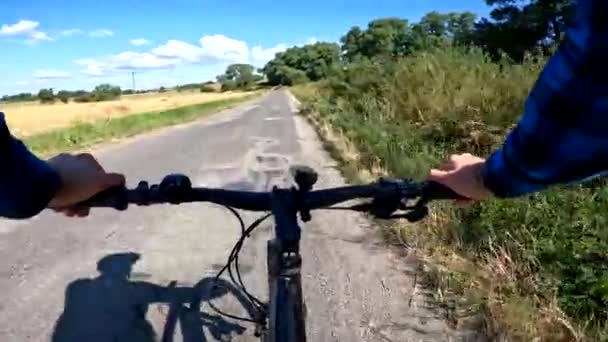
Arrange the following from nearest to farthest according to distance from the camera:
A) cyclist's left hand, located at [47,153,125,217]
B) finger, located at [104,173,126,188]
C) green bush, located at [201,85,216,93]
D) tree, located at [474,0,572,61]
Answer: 1. cyclist's left hand, located at [47,153,125,217]
2. finger, located at [104,173,126,188]
3. tree, located at [474,0,572,61]
4. green bush, located at [201,85,216,93]

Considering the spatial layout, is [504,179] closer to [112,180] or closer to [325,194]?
[325,194]

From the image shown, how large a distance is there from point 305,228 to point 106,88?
361 feet

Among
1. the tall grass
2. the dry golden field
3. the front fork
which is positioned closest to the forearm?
the front fork

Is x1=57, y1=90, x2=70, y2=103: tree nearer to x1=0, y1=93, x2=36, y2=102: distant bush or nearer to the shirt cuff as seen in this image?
x1=0, y1=93, x2=36, y2=102: distant bush

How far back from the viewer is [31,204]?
1.45 meters

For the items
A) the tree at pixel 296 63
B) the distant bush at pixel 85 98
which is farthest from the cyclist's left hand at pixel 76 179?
the distant bush at pixel 85 98

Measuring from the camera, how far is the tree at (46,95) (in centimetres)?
10418

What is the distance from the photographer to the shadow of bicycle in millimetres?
4070

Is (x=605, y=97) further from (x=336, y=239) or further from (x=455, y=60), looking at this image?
(x=455, y=60)

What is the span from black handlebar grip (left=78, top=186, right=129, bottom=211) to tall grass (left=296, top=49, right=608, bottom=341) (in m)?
2.86

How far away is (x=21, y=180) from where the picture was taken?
1.39 m

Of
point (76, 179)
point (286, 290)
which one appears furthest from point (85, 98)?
point (286, 290)

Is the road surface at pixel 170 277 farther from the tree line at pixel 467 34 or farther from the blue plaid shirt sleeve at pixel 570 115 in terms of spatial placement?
the tree line at pixel 467 34

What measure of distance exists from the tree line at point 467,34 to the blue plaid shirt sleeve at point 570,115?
866cm
